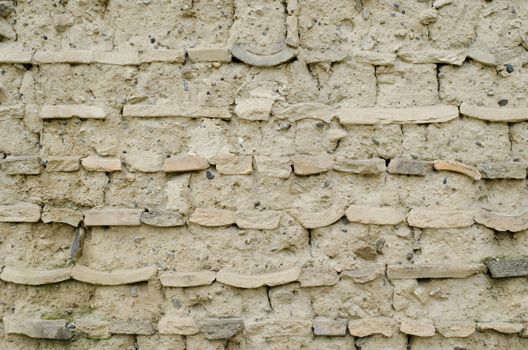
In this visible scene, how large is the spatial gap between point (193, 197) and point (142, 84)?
437 millimetres

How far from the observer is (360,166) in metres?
1.68

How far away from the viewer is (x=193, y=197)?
5.57 ft

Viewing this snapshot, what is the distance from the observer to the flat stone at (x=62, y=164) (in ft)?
5.56

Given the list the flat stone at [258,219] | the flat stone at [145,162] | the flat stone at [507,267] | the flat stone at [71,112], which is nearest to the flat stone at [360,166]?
the flat stone at [258,219]

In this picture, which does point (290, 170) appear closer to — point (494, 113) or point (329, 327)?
point (329, 327)

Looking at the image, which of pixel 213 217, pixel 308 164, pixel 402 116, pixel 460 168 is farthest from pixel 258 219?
pixel 460 168

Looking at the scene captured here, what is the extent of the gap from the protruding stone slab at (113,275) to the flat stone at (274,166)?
1.68 ft

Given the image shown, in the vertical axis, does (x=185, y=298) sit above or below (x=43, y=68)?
below

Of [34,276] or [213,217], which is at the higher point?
[213,217]

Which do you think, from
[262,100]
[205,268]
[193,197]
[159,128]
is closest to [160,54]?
[159,128]

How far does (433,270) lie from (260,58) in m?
0.95

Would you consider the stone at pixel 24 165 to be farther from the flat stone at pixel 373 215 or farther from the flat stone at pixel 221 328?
the flat stone at pixel 373 215

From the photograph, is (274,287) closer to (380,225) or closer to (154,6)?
(380,225)

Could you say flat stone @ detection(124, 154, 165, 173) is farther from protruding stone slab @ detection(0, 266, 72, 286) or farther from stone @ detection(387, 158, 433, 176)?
stone @ detection(387, 158, 433, 176)
